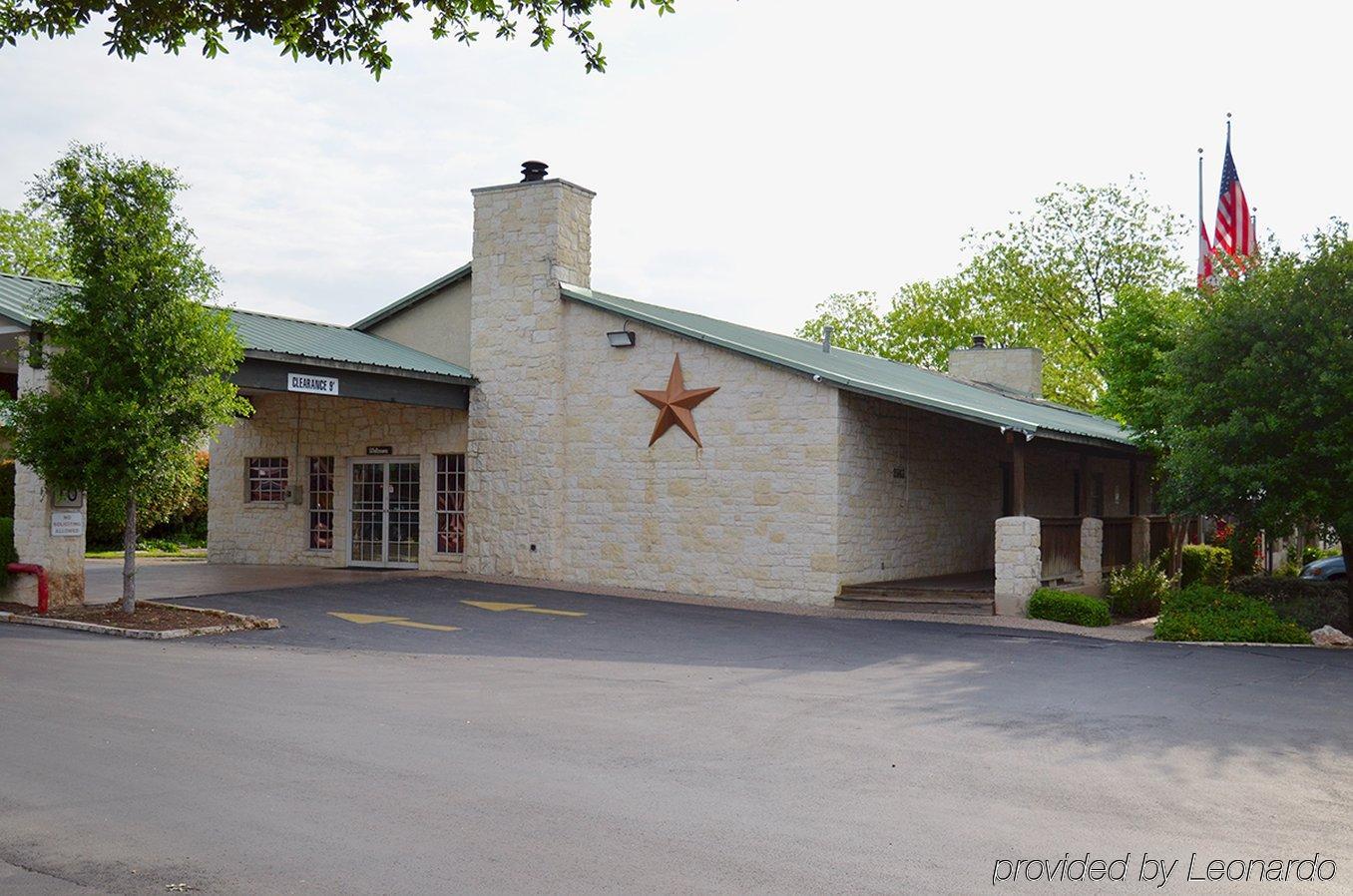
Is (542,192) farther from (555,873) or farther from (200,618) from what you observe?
(555,873)

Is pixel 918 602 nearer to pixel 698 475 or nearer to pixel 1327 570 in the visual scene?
pixel 698 475

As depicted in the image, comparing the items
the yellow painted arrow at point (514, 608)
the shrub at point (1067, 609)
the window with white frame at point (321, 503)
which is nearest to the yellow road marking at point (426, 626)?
the yellow painted arrow at point (514, 608)

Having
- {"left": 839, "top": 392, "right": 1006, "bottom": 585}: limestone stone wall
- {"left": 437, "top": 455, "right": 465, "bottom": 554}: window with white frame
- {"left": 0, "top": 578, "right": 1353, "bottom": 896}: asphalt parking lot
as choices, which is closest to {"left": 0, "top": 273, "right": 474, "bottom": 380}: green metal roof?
{"left": 437, "top": 455, "right": 465, "bottom": 554}: window with white frame

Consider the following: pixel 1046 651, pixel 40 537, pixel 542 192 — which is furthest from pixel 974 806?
pixel 542 192

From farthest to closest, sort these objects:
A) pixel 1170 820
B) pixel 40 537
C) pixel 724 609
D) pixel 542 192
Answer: pixel 542 192 < pixel 724 609 < pixel 40 537 < pixel 1170 820

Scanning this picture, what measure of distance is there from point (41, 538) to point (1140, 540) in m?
18.2

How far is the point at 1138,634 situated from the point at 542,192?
39.8 ft

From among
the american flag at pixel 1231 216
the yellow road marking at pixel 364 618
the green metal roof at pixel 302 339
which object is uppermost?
the american flag at pixel 1231 216

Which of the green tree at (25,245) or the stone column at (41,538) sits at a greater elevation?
the green tree at (25,245)

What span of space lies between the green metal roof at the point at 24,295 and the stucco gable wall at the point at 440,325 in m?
7.20

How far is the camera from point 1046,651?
14.2m

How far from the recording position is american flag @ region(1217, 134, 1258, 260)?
26703 mm

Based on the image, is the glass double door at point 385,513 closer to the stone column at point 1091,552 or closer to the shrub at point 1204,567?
the stone column at point 1091,552

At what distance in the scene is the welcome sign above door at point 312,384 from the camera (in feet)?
61.5
